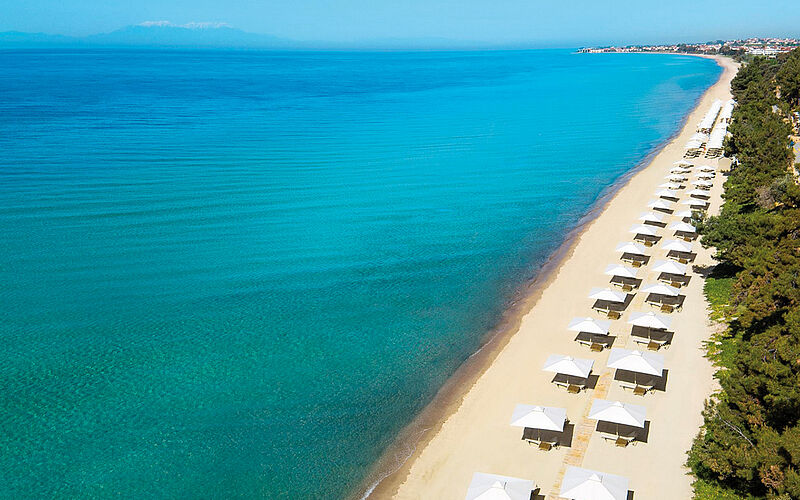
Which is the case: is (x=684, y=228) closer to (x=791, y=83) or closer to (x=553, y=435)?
(x=553, y=435)

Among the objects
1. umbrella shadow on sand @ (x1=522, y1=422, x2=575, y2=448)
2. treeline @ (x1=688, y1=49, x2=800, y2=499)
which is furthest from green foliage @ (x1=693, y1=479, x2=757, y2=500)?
umbrella shadow on sand @ (x1=522, y1=422, x2=575, y2=448)

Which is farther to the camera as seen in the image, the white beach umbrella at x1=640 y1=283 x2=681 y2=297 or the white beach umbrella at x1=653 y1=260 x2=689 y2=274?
the white beach umbrella at x1=653 y1=260 x2=689 y2=274

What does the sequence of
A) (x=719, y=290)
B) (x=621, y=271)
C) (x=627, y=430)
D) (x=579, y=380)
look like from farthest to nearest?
1. (x=621, y=271)
2. (x=719, y=290)
3. (x=579, y=380)
4. (x=627, y=430)

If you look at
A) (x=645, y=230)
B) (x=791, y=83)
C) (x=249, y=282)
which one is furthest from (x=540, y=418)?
(x=791, y=83)

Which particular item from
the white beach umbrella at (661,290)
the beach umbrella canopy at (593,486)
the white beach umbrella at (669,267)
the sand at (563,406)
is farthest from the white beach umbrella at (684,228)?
the beach umbrella canopy at (593,486)

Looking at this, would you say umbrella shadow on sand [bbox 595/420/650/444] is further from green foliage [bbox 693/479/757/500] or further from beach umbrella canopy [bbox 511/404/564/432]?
green foliage [bbox 693/479/757/500]
